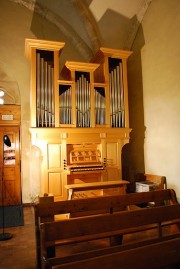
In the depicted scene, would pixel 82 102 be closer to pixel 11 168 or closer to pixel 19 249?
pixel 11 168

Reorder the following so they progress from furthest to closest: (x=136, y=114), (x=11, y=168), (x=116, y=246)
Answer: (x=136, y=114)
(x=11, y=168)
(x=116, y=246)

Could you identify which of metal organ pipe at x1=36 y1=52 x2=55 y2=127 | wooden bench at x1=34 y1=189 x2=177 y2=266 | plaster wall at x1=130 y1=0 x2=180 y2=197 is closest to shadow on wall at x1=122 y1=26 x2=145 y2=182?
plaster wall at x1=130 y1=0 x2=180 y2=197

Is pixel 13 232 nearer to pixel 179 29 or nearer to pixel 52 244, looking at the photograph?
pixel 52 244

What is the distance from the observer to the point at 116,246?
6.64 ft

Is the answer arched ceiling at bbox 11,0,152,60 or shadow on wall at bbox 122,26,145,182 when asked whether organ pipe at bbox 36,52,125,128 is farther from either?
arched ceiling at bbox 11,0,152,60

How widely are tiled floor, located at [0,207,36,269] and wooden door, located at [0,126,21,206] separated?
6.06 ft

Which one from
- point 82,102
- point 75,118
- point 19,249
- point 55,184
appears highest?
point 82,102

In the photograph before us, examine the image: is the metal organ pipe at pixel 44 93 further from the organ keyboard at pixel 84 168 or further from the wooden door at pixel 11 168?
the wooden door at pixel 11 168

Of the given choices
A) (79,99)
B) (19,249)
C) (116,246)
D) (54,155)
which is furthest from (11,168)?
(116,246)

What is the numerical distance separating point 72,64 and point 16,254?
422cm

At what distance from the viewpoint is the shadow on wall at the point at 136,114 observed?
639 cm

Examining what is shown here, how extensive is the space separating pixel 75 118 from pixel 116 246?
3957 millimetres

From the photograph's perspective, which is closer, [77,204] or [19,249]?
[77,204]

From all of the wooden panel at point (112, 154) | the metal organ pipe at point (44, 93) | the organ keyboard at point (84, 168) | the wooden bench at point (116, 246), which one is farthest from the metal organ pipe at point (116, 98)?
the wooden bench at point (116, 246)
